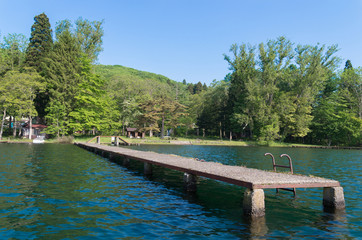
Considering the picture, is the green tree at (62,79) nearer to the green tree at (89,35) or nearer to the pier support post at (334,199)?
the green tree at (89,35)

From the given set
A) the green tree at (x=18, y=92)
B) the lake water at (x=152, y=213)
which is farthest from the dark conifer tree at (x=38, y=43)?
the lake water at (x=152, y=213)

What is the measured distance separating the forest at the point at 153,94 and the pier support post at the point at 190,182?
44735mm

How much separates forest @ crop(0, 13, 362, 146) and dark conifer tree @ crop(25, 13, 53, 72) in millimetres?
192

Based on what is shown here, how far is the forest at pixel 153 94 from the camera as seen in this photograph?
173ft

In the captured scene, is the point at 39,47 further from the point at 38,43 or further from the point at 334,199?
the point at 334,199

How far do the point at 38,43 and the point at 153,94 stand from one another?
111ft

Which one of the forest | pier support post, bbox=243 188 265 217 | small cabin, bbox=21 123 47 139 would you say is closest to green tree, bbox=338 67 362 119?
the forest

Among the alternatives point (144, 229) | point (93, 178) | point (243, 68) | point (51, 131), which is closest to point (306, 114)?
point (243, 68)

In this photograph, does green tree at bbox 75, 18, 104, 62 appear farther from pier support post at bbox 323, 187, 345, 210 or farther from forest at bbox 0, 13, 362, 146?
pier support post at bbox 323, 187, 345, 210

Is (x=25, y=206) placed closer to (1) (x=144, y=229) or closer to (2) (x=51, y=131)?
(1) (x=144, y=229)

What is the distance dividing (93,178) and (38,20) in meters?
56.6

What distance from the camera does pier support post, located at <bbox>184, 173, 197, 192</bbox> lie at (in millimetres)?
12289

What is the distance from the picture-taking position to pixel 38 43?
5800 centimetres

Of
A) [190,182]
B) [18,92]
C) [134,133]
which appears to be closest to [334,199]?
[190,182]
